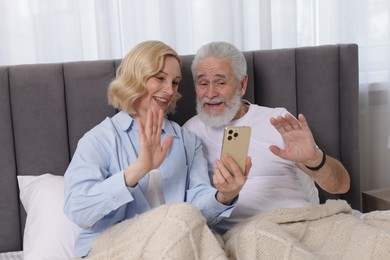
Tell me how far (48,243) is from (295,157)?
0.79 metres

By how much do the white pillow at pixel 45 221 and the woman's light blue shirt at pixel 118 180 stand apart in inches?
4.3

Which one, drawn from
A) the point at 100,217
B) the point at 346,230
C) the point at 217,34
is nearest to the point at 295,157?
the point at 346,230

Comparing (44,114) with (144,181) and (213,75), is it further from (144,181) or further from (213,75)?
(213,75)

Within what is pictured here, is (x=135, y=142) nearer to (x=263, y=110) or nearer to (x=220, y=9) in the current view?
(x=263, y=110)

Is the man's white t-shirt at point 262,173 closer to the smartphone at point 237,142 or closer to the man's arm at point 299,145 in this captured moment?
the man's arm at point 299,145

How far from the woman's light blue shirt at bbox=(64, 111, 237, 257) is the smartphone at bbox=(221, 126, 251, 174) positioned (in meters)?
0.16

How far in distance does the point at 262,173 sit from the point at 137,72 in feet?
1.81

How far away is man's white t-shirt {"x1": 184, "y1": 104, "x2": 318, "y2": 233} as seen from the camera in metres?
1.71

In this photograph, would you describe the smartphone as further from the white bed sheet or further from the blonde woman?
the white bed sheet

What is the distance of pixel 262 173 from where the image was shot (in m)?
1.78

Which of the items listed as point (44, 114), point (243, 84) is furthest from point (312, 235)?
point (44, 114)

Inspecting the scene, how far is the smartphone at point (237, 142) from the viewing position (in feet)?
4.56

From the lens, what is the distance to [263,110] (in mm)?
1865

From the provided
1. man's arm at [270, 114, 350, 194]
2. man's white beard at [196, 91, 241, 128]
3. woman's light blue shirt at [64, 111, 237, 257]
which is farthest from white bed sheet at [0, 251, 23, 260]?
man's arm at [270, 114, 350, 194]
